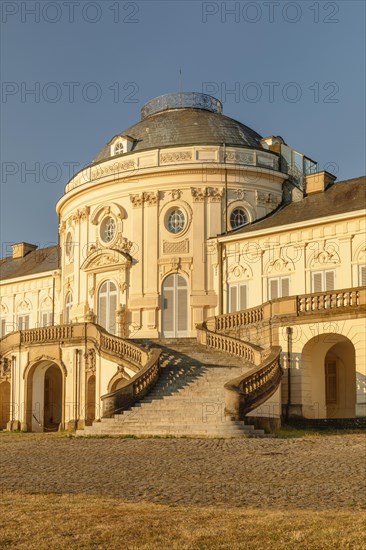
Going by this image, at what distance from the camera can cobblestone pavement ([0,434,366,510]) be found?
441 inches

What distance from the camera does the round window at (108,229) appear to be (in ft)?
132

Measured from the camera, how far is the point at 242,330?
32.1m

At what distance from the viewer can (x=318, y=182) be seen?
38.2 metres

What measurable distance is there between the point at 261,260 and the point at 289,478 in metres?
23.6

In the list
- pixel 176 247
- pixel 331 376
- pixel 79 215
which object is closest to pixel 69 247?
pixel 79 215

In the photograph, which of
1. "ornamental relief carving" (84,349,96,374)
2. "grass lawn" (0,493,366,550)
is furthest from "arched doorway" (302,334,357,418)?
"grass lawn" (0,493,366,550)

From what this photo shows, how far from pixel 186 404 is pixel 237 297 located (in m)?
12.9

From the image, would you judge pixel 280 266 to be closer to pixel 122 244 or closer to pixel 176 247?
pixel 176 247

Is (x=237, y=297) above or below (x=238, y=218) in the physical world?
below

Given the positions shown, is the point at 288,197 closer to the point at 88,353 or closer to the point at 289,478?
the point at 88,353

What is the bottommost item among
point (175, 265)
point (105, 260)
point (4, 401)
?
point (4, 401)

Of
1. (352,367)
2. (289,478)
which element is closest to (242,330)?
(352,367)

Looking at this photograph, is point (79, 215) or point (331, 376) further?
point (79, 215)

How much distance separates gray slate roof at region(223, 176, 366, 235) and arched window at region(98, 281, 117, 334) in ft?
21.4
